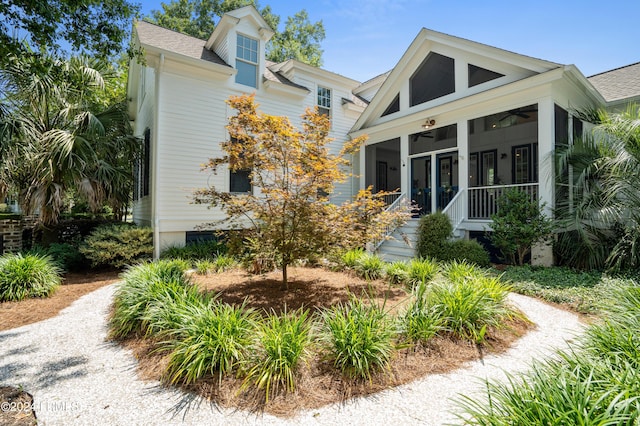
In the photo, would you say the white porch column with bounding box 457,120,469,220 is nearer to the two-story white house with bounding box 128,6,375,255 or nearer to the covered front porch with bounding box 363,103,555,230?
the covered front porch with bounding box 363,103,555,230

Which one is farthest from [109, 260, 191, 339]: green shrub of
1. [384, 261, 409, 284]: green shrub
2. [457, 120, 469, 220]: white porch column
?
[457, 120, 469, 220]: white porch column

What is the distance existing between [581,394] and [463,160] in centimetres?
849

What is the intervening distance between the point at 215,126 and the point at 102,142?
3.29 m

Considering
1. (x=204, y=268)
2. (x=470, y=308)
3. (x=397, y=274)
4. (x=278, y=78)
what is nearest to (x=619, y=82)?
(x=397, y=274)

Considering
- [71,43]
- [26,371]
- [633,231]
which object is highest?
[71,43]

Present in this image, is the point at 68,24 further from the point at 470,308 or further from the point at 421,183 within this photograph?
the point at 421,183

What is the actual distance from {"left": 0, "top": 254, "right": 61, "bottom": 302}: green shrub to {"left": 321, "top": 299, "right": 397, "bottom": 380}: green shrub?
20.7ft

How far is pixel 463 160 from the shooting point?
954 cm

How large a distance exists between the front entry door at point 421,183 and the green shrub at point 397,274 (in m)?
5.56

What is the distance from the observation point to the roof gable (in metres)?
8.59

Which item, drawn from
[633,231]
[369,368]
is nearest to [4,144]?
[369,368]

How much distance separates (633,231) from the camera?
21.3ft

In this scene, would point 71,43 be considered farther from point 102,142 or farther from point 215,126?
point 215,126

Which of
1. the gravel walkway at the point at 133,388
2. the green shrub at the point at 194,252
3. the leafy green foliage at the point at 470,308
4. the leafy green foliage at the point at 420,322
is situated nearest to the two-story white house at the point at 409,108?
the green shrub at the point at 194,252
